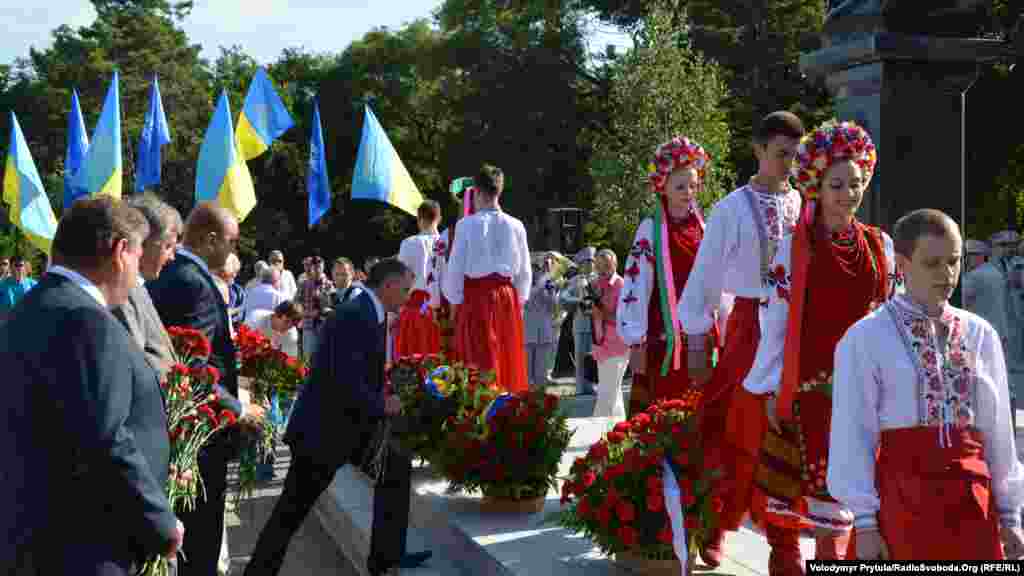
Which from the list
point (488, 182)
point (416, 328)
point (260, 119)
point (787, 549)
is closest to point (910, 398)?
point (787, 549)

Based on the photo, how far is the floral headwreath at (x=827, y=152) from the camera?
184 inches

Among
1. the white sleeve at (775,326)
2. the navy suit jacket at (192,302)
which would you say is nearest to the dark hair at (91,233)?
the navy suit jacket at (192,302)

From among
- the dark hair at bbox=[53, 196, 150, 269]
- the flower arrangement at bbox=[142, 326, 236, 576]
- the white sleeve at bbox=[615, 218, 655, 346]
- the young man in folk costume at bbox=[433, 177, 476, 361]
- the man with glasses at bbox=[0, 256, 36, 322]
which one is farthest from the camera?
the man with glasses at bbox=[0, 256, 36, 322]

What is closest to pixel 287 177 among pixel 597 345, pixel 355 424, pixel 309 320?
pixel 309 320

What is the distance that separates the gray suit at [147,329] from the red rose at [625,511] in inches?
81.6

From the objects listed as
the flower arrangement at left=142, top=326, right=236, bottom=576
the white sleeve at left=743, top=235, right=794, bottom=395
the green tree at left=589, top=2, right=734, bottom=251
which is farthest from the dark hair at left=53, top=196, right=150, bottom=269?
the green tree at left=589, top=2, right=734, bottom=251

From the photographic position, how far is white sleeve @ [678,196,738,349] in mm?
5406

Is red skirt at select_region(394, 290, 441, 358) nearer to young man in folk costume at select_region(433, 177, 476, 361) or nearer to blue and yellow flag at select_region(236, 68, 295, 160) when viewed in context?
young man in folk costume at select_region(433, 177, 476, 361)

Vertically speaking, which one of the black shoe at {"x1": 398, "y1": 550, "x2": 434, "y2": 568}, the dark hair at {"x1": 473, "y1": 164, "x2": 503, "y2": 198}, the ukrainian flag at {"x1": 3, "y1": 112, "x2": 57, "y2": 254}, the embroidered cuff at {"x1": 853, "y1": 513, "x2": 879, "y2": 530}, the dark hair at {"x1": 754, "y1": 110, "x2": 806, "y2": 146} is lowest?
the black shoe at {"x1": 398, "y1": 550, "x2": 434, "y2": 568}

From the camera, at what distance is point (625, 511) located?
532 centimetres

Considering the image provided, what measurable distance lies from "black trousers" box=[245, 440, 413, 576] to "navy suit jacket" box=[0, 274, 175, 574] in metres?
2.43

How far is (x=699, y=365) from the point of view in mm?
5668

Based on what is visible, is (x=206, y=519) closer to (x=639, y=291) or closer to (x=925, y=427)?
(x=639, y=291)

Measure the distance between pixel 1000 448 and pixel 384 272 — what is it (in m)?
3.27
